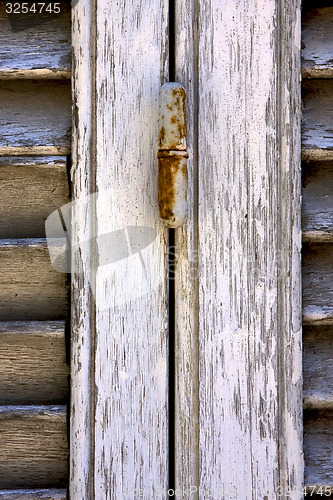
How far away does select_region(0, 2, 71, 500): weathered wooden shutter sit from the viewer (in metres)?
0.71

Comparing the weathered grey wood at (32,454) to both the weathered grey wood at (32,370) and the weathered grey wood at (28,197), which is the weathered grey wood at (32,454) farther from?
the weathered grey wood at (28,197)

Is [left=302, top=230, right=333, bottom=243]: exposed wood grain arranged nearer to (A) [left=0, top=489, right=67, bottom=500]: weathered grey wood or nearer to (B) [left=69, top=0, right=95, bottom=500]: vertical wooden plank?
(B) [left=69, top=0, right=95, bottom=500]: vertical wooden plank

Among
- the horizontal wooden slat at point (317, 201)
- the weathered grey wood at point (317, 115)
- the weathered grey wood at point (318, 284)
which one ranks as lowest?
the weathered grey wood at point (318, 284)

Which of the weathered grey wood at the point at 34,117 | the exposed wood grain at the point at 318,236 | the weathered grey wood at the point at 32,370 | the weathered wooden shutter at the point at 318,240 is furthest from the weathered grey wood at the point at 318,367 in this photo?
the weathered grey wood at the point at 34,117

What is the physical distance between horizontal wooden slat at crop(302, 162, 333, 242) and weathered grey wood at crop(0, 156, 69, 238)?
0.37 m

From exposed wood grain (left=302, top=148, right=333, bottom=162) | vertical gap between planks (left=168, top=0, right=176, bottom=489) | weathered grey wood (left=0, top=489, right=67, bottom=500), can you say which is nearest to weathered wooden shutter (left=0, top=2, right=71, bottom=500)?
weathered grey wood (left=0, top=489, right=67, bottom=500)

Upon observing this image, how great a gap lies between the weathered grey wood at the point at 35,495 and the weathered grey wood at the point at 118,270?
2 cm

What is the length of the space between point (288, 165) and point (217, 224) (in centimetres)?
Result: 14

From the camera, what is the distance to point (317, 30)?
75cm

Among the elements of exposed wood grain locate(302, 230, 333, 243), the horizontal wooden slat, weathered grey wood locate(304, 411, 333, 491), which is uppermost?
the horizontal wooden slat

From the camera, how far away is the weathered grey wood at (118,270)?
2.26 ft

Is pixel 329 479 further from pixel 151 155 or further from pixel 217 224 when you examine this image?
pixel 151 155

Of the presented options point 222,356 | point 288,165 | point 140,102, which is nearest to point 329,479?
point 222,356

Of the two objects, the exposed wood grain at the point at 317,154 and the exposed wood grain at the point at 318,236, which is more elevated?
the exposed wood grain at the point at 317,154
